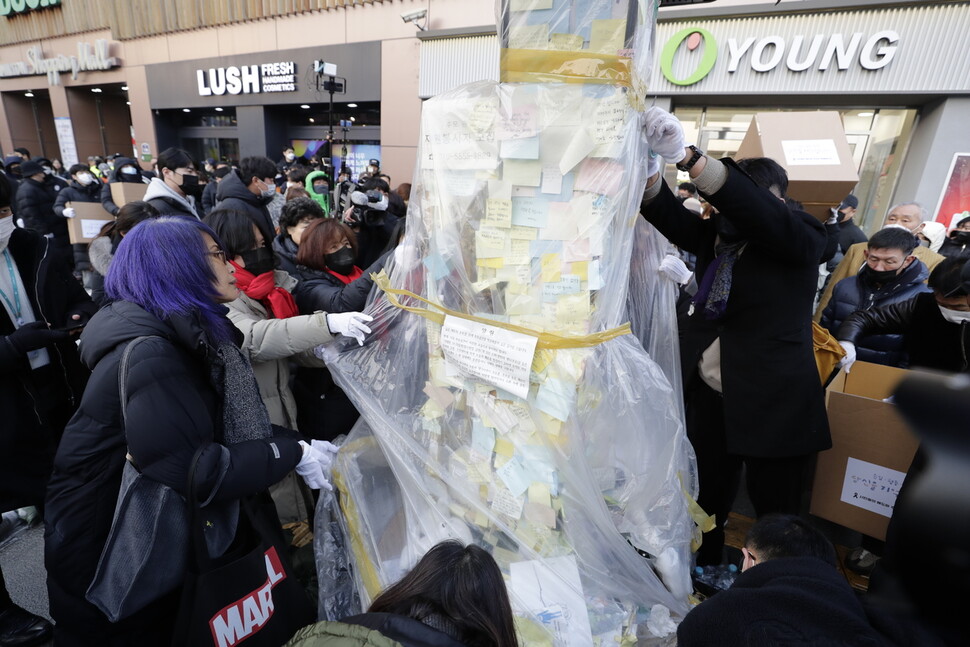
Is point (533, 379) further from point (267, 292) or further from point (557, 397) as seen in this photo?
point (267, 292)

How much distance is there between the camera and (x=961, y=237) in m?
3.45

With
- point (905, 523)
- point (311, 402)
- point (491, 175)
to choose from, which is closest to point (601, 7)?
point (491, 175)

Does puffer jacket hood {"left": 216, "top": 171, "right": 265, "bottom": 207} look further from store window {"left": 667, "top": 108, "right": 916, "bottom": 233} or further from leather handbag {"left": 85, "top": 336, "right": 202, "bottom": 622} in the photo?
store window {"left": 667, "top": 108, "right": 916, "bottom": 233}

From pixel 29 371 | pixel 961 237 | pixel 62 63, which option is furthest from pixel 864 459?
pixel 62 63

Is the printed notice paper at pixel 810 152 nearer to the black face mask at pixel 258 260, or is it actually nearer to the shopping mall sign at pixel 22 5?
the black face mask at pixel 258 260

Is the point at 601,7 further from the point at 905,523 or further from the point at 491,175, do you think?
the point at 905,523

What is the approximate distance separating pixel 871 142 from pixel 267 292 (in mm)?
7454

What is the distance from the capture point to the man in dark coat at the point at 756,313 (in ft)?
4.34

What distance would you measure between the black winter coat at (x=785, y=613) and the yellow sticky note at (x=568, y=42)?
42.9 inches

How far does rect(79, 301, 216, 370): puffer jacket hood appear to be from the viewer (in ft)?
3.51

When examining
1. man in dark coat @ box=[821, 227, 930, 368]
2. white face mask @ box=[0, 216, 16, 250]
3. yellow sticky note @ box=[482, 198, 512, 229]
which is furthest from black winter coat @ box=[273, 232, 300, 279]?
man in dark coat @ box=[821, 227, 930, 368]

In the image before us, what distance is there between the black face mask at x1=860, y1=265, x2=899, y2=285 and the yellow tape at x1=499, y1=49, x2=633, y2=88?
8.37ft

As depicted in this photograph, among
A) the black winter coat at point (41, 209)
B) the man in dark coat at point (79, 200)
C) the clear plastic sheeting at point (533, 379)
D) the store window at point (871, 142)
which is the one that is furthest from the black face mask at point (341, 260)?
the store window at point (871, 142)

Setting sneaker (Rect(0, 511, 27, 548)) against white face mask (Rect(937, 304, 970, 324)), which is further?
sneaker (Rect(0, 511, 27, 548))
